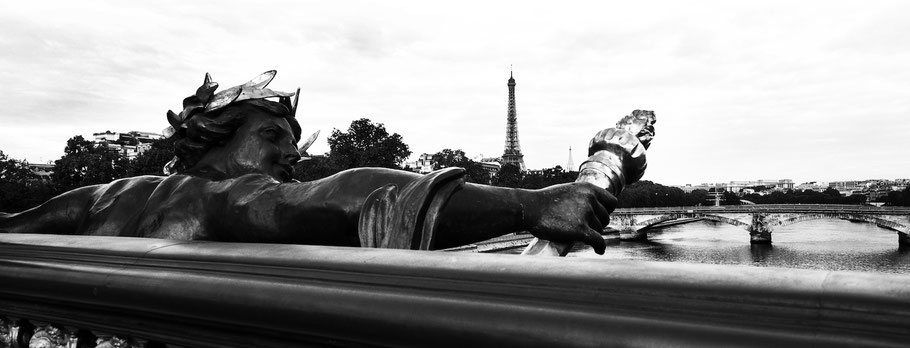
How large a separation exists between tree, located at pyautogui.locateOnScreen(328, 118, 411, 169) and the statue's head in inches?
1469

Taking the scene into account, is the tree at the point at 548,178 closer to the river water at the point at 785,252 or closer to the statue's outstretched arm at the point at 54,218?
the river water at the point at 785,252

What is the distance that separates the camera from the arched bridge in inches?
2120

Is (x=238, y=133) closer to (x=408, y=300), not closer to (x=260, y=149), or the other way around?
(x=260, y=149)

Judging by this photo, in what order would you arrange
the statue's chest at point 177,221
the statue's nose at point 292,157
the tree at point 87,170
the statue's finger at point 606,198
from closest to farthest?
the statue's finger at point 606,198 < the statue's chest at point 177,221 < the statue's nose at point 292,157 < the tree at point 87,170

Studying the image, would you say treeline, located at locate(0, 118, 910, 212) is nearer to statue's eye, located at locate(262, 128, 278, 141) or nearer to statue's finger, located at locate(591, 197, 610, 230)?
statue's eye, located at locate(262, 128, 278, 141)

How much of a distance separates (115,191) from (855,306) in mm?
2699

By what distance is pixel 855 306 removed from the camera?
2.72ft

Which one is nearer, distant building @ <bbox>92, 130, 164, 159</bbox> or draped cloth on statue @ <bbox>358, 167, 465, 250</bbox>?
draped cloth on statue @ <bbox>358, 167, 465, 250</bbox>

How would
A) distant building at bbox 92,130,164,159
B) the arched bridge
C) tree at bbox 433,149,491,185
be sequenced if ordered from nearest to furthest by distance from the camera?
tree at bbox 433,149,491,185, the arched bridge, distant building at bbox 92,130,164,159

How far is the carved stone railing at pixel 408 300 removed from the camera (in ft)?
2.85

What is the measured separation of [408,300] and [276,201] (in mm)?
1199

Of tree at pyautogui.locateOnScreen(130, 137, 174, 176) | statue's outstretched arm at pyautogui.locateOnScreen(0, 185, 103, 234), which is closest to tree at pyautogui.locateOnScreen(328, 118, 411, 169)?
tree at pyautogui.locateOnScreen(130, 137, 174, 176)

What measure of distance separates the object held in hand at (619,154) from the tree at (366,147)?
37.7 metres

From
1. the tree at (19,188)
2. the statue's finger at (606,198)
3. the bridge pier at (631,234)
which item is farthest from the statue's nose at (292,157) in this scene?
the bridge pier at (631,234)
